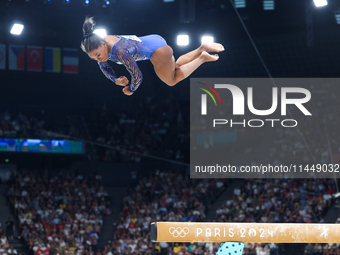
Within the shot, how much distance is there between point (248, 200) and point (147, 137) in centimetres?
A: 612

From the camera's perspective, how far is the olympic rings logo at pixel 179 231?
654cm

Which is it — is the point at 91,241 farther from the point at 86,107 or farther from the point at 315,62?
the point at 315,62

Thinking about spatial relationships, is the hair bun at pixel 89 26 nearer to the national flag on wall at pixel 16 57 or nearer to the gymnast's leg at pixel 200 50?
the gymnast's leg at pixel 200 50

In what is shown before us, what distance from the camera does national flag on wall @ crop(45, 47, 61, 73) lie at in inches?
818

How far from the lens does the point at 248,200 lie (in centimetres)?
1633

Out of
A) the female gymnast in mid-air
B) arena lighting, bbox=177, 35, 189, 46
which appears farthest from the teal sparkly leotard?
arena lighting, bbox=177, 35, 189, 46

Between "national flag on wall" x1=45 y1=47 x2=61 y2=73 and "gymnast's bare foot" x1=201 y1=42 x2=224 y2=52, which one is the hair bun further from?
"national flag on wall" x1=45 y1=47 x2=61 y2=73

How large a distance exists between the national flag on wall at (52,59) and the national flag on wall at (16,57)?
1.01 meters

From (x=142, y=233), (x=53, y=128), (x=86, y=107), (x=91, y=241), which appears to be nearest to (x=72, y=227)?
(x=91, y=241)

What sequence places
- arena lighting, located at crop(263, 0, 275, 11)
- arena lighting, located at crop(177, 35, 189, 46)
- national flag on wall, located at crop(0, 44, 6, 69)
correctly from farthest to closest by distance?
national flag on wall, located at crop(0, 44, 6, 69)
arena lighting, located at crop(263, 0, 275, 11)
arena lighting, located at crop(177, 35, 189, 46)

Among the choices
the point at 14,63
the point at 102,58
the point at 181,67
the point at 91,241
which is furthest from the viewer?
the point at 14,63

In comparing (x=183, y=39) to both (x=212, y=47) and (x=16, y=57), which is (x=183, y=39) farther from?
(x=16, y=57)

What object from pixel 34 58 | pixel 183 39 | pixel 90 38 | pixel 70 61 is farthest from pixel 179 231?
pixel 34 58

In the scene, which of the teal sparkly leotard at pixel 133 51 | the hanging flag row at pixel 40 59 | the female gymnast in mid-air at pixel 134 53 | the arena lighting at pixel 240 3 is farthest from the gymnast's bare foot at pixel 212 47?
the hanging flag row at pixel 40 59
